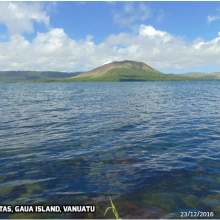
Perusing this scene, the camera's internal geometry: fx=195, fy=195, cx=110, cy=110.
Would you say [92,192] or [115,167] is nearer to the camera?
[92,192]

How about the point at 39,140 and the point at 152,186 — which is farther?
the point at 39,140

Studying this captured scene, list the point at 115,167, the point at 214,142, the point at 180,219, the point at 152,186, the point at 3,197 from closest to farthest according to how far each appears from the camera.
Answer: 1. the point at 180,219
2. the point at 3,197
3. the point at 152,186
4. the point at 115,167
5. the point at 214,142

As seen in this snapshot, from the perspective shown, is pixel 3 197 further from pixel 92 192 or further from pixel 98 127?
pixel 98 127

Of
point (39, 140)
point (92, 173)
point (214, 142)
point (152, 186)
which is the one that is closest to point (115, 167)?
point (92, 173)

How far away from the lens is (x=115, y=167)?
13.3 meters

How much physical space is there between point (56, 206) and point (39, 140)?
11.0 meters

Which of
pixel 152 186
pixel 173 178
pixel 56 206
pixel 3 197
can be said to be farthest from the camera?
pixel 173 178

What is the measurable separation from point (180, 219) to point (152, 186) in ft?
8.31

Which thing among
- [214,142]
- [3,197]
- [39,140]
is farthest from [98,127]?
[3,197]

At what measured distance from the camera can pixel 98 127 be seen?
80.1ft

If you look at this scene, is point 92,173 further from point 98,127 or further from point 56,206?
point 98,127
